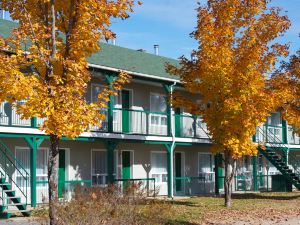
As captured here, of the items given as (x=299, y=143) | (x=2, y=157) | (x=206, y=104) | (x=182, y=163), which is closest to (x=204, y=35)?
(x=206, y=104)

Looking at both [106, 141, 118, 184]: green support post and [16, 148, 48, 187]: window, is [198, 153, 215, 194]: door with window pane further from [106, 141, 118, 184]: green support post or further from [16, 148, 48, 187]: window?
[16, 148, 48, 187]: window

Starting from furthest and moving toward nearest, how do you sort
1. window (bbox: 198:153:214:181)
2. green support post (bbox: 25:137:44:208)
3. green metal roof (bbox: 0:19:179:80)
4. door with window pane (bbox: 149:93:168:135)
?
1. window (bbox: 198:153:214:181)
2. door with window pane (bbox: 149:93:168:135)
3. green metal roof (bbox: 0:19:179:80)
4. green support post (bbox: 25:137:44:208)

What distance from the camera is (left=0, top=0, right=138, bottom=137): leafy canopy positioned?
10312 mm

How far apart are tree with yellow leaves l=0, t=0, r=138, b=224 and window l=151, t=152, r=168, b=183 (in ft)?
53.1

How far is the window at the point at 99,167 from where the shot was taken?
24.8 metres

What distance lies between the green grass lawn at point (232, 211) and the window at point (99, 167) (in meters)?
4.33

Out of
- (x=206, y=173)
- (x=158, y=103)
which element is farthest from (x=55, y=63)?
(x=206, y=173)

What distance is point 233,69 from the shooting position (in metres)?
20.6

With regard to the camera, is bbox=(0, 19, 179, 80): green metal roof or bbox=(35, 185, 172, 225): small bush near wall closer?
bbox=(35, 185, 172, 225): small bush near wall

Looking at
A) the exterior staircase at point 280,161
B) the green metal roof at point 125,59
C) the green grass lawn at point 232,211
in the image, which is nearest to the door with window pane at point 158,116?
the green metal roof at point 125,59

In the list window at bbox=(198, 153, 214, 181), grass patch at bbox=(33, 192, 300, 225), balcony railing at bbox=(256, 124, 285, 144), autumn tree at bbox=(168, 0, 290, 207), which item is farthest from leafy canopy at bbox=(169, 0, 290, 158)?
balcony railing at bbox=(256, 124, 285, 144)

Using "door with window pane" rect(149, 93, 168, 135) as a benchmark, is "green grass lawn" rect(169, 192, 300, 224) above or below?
below

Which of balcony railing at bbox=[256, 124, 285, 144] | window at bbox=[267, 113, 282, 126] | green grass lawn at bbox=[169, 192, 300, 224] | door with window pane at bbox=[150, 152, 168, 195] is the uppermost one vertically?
window at bbox=[267, 113, 282, 126]

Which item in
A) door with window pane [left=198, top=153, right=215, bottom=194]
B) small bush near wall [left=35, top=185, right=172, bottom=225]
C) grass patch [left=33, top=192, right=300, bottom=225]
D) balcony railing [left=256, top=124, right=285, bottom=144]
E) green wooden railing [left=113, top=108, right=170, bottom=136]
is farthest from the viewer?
balcony railing [left=256, top=124, right=285, bottom=144]
